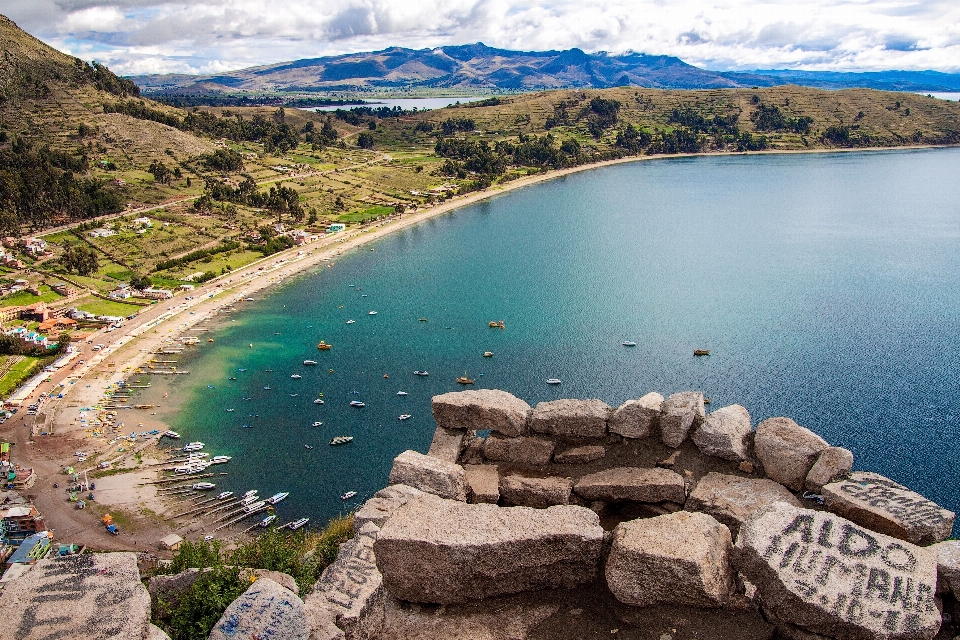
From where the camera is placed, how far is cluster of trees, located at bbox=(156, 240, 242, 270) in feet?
319

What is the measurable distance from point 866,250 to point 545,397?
2863 inches

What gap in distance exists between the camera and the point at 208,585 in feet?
43.3

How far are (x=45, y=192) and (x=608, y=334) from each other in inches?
3931

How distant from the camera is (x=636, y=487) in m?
15.2

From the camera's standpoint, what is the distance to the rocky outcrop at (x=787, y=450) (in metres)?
15.2

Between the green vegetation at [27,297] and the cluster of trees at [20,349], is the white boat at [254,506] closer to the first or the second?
the cluster of trees at [20,349]

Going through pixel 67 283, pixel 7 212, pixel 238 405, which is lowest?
pixel 238 405

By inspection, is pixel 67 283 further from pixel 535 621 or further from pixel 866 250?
pixel 866 250

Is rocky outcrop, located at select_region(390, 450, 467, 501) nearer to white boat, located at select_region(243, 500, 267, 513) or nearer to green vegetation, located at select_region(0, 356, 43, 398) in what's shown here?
white boat, located at select_region(243, 500, 267, 513)

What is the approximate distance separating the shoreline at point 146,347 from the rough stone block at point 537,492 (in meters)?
32.5

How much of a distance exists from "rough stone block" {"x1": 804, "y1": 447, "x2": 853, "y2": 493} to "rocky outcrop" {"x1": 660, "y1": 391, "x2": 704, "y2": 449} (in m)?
3.05

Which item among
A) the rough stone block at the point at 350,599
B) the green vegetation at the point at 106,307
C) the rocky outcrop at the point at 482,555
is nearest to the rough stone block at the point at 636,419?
the rocky outcrop at the point at 482,555

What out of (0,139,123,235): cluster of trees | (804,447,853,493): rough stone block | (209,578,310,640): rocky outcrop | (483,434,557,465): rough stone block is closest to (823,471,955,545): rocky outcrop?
(804,447,853,493): rough stone block

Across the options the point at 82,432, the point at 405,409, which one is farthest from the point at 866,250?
the point at 82,432
